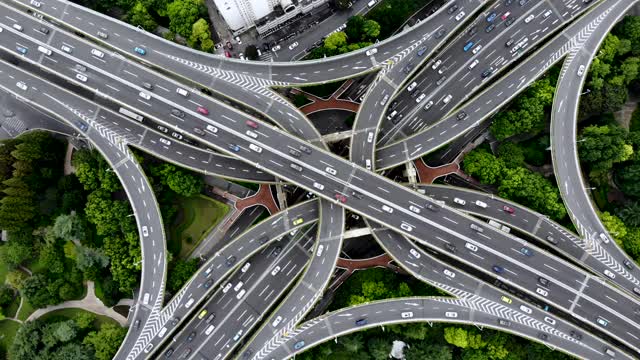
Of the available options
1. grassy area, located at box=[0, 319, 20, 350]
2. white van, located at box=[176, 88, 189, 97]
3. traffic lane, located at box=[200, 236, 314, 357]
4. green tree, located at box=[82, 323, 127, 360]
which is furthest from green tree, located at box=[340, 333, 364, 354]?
grassy area, located at box=[0, 319, 20, 350]

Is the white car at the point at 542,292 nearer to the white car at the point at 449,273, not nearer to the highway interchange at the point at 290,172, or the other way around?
the highway interchange at the point at 290,172

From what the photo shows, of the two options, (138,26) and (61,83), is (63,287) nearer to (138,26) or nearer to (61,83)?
(61,83)

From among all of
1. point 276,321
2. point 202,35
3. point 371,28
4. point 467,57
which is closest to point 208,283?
point 276,321

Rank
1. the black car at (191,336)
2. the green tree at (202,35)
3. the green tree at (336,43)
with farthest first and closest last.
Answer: the green tree at (336,43) → the green tree at (202,35) → the black car at (191,336)

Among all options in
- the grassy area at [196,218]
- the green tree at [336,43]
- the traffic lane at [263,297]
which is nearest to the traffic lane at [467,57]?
the green tree at [336,43]

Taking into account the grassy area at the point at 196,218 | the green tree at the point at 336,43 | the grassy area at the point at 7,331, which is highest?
the green tree at the point at 336,43

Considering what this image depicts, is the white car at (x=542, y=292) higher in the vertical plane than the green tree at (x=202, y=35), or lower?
lower

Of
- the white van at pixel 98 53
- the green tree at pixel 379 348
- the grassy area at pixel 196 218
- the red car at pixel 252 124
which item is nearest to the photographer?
the red car at pixel 252 124
